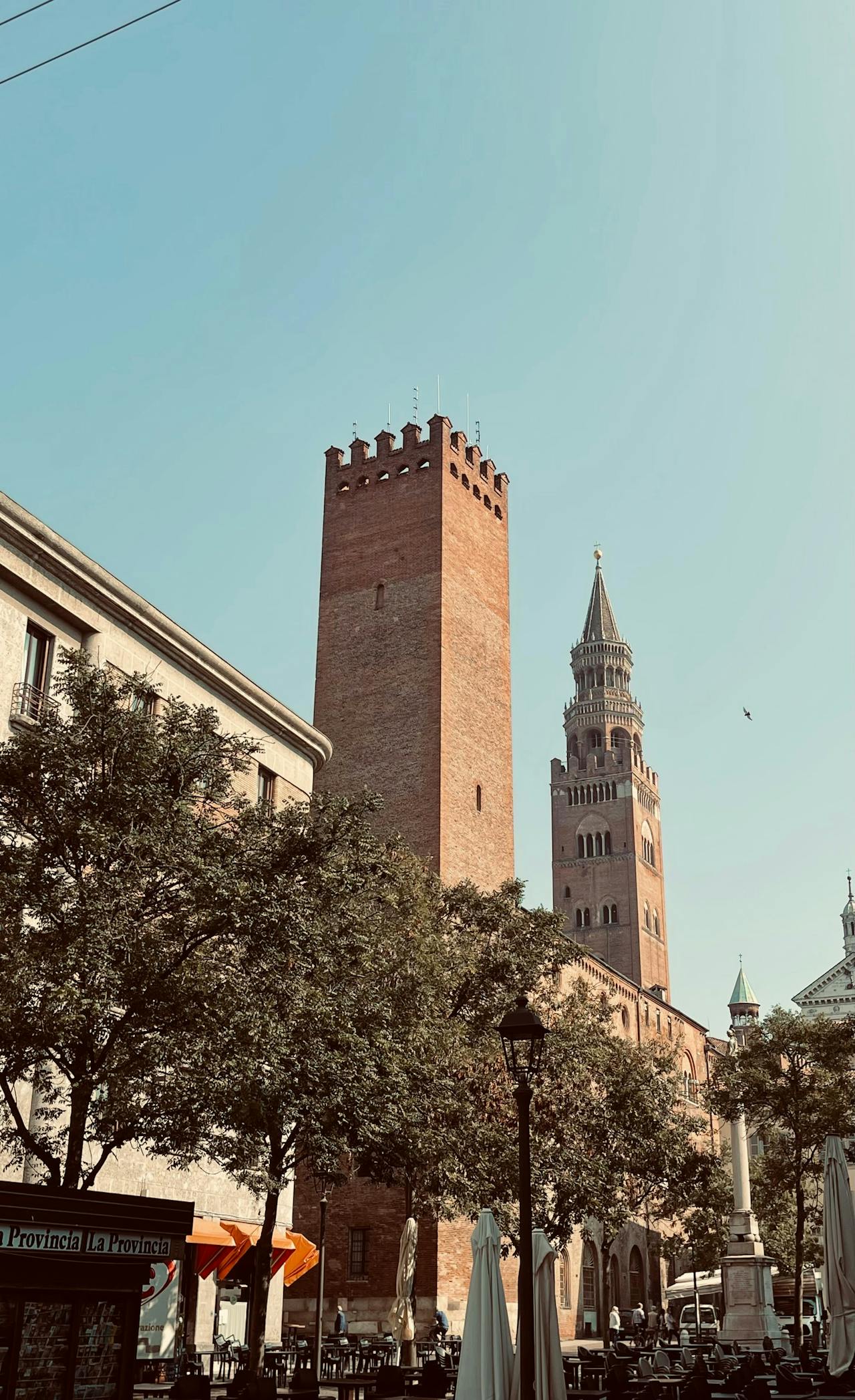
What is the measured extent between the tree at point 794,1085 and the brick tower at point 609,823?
6451cm

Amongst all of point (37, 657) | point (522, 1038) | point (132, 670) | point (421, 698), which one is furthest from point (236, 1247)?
point (421, 698)

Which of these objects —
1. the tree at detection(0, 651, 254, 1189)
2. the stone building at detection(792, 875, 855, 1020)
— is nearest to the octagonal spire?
the stone building at detection(792, 875, 855, 1020)

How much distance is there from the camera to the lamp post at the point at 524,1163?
11.8 meters

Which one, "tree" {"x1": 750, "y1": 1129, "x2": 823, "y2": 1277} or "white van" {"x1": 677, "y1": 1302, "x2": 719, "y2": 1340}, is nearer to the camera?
"tree" {"x1": 750, "y1": 1129, "x2": 823, "y2": 1277}

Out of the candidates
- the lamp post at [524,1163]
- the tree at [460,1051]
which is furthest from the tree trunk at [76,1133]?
the tree at [460,1051]

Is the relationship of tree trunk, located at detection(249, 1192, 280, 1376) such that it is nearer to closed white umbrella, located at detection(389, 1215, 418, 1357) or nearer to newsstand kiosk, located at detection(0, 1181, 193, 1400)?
newsstand kiosk, located at detection(0, 1181, 193, 1400)

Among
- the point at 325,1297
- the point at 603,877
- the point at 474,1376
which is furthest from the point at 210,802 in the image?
the point at 603,877

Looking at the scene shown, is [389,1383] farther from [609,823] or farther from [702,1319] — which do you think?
[609,823]

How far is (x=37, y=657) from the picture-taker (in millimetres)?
23672

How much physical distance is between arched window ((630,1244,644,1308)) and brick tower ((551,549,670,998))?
37.5m

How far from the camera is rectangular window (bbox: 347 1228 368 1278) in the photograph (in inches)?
1391

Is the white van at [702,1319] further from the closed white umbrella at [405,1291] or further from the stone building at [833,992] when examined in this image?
the stone building at [833,992]

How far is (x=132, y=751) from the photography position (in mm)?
16141

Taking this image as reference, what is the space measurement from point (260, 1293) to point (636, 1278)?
44.8 metres
